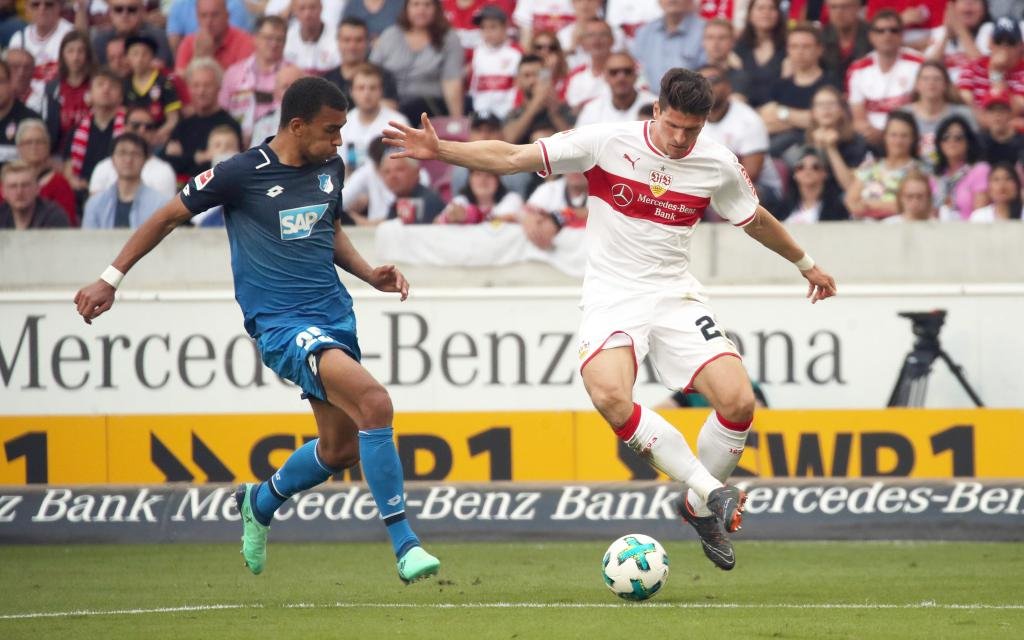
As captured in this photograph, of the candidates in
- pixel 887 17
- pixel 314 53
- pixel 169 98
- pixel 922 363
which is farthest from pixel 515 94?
pixel 922 363

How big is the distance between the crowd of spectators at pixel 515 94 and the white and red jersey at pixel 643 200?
433 cm

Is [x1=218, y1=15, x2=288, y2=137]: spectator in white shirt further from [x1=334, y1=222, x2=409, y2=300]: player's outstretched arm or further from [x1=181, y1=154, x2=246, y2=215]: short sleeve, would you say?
[x1=181, y1=154, x2=246, y2=215]: short sleeve

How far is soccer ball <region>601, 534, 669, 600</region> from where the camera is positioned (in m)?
7.30

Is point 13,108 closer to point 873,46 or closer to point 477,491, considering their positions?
point 477,491

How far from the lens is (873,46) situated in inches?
539

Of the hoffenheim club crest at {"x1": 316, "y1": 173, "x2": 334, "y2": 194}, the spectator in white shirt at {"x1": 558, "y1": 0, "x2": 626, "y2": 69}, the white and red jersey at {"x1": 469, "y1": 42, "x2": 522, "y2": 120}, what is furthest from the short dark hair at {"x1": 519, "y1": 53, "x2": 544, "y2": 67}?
the hoffenheim club crest at {"x1": 316, "y1": 173, "x2": 334, "y2": 194}

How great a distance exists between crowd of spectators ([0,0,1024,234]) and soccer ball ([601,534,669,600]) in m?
5.28

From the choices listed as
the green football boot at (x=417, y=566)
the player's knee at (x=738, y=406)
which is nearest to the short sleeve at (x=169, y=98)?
the player's knee at (x=738, y=406)

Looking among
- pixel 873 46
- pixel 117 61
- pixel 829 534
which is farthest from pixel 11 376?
pixel 873 46

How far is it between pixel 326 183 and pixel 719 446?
2342 mm

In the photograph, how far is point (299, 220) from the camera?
754cm

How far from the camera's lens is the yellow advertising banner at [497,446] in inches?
434

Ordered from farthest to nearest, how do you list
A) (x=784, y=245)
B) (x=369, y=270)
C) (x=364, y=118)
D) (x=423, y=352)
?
(x=364, y=118)
(x=423, y=352)
(x=784, y=245)
(x=369, y=270)

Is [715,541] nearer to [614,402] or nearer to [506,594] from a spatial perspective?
[614,402]
